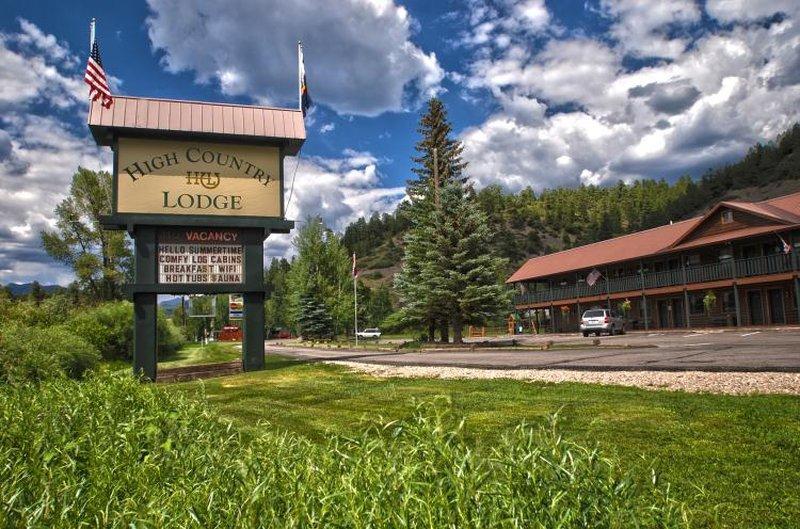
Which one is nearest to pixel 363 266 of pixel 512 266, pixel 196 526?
pixel 512 266

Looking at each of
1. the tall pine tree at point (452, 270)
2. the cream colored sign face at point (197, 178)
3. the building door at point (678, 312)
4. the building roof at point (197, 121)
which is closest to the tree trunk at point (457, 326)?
the tall pine tree at point (452, 270)

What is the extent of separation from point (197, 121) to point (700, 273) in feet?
105

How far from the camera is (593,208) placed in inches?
6417

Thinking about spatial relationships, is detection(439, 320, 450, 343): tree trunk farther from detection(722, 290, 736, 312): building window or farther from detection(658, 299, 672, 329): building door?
detection(658, 299, 672, 329): building door

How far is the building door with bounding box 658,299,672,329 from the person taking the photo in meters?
Result: 41.6

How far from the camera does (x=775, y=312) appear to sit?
34000 millimetres

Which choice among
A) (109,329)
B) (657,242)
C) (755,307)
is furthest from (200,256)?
(657,242)

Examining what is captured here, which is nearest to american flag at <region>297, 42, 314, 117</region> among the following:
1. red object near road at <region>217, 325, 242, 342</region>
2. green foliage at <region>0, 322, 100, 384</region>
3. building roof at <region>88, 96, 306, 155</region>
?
building roof at <region>88, 96, 306, 155</region>

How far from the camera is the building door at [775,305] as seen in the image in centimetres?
3353

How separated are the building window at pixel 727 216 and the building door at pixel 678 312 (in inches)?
269

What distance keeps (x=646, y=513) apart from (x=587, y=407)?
5.11m

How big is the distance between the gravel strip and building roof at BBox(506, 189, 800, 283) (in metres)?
25.7

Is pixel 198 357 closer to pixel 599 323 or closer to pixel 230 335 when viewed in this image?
pixel 599 323

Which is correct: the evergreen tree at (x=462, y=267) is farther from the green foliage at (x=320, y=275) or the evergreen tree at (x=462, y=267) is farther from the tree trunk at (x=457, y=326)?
the green foliage at (x=320, y=275)
